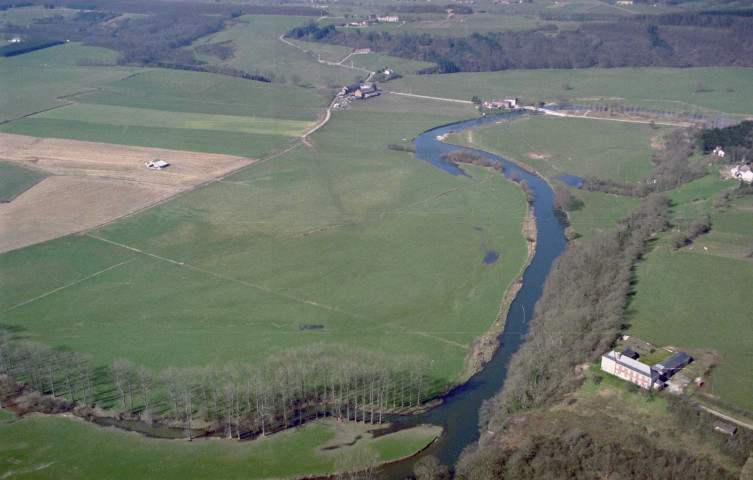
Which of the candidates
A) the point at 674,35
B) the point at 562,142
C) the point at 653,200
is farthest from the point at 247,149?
the point at 674,35

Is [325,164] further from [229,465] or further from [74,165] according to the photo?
[229,465]

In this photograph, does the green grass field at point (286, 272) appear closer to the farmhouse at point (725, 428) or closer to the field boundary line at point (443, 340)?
the field boundary line at point (443, 340)

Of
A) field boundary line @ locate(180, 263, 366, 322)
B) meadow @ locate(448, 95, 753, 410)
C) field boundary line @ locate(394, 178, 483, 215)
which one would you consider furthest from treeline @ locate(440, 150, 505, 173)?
field boundary line @ locate(180, 263, 366, 322)

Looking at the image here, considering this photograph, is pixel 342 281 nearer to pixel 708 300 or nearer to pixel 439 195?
pixel 439 195

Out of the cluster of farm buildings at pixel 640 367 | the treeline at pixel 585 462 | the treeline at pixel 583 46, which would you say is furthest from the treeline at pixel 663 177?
the treeline at pixel 583 46

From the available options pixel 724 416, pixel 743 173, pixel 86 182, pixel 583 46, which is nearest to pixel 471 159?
pixel 743 173

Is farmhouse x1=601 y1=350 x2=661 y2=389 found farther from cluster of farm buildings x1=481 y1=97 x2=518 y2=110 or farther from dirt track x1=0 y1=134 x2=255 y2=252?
cluster of farm buildings x1=481 y1=97 x2=518 y2=110

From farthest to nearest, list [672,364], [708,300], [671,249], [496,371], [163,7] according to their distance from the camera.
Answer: [163,7], [671,249], [708,300], [496,371], [672,364]
